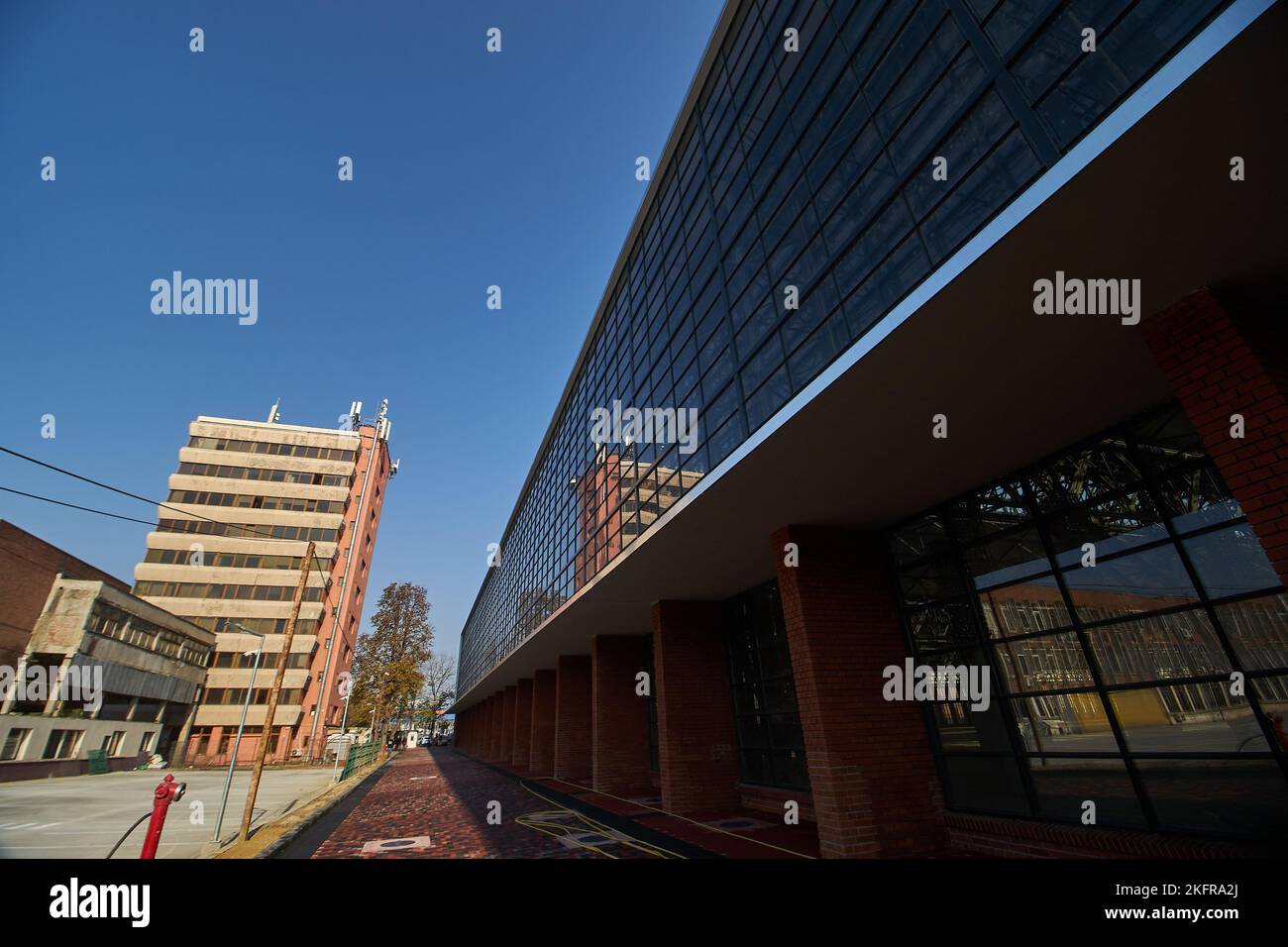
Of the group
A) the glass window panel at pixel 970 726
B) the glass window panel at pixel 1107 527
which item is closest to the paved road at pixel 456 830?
the glass window panel at pixel 970 726

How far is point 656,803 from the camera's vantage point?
14547 mm

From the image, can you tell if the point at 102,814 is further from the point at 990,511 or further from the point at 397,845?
the point at 990,511

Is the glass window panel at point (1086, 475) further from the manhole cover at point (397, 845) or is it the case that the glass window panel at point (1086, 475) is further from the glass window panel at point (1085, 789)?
the manhole cover at point (397, 845)

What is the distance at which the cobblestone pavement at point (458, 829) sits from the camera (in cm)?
942

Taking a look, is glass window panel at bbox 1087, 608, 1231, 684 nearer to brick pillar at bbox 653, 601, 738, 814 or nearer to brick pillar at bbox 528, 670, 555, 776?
brick pillar at bbox 653, 601, 738, 814

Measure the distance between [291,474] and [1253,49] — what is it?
2415 inches

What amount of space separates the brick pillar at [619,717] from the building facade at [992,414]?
671 cm

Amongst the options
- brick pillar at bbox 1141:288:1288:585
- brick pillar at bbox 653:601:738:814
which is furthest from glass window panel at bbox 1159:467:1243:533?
brick pillar at bbox 653:601:738:814

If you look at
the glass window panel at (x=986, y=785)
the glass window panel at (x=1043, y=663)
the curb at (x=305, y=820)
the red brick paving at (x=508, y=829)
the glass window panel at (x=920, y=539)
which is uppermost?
the glass window panel at (x=920, y=539)

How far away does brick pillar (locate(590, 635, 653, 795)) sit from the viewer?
685 inches

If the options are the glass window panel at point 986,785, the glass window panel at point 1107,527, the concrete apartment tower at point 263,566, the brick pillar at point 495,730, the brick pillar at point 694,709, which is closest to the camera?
the glass window panel at point 1107,527

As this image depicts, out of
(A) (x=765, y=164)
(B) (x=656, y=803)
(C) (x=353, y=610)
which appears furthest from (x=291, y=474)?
(A) (x=765, y=164)

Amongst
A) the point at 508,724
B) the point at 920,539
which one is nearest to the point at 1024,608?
the point at 920,539
